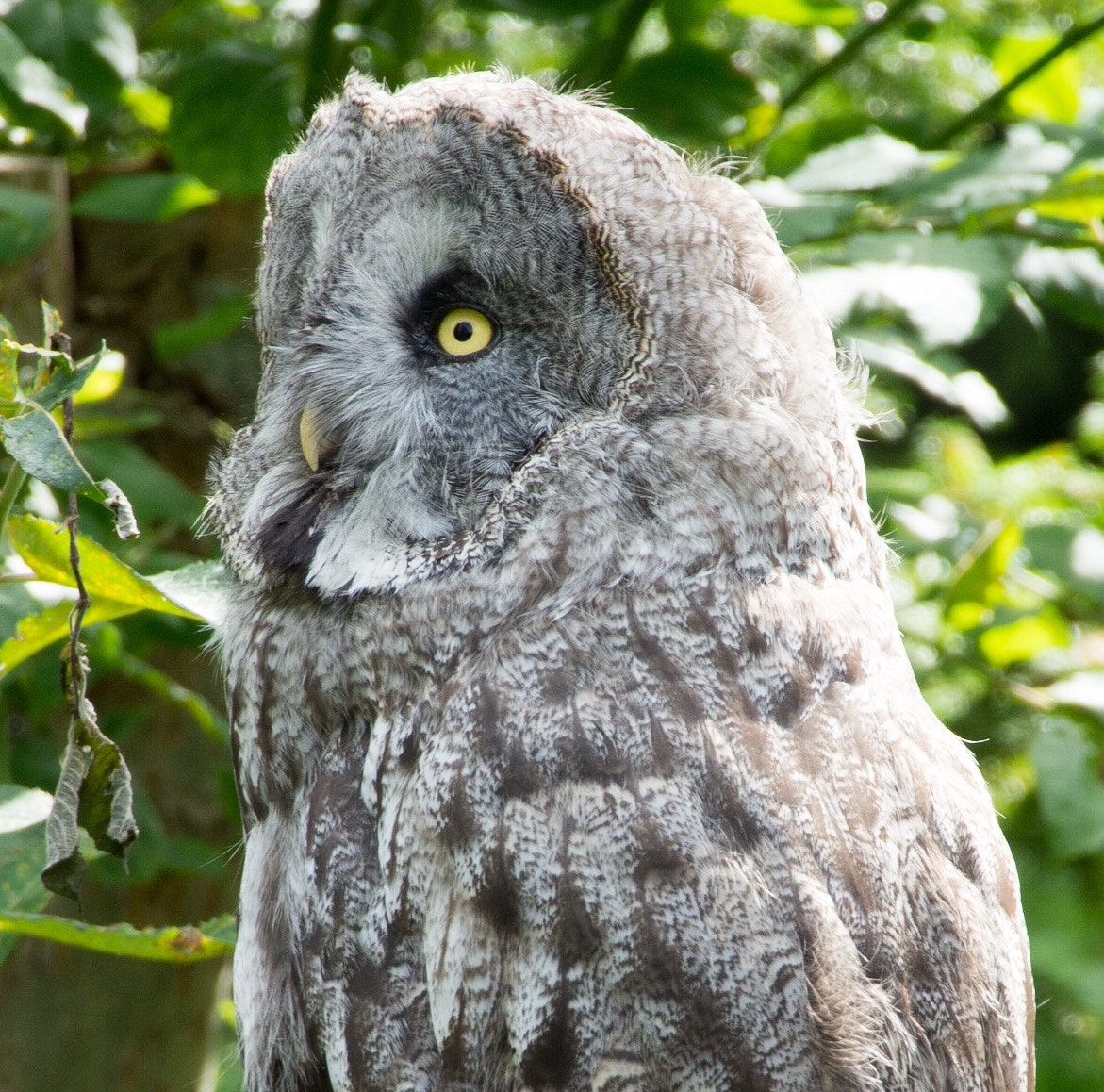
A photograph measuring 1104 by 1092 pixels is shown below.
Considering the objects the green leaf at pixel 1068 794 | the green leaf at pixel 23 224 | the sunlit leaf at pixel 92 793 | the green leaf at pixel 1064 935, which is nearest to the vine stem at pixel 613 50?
the green leaf at pixel 23 224

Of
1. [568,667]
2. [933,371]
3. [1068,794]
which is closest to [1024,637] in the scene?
[1068,794]

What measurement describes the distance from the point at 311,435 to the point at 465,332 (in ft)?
0.66

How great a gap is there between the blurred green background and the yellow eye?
0.39 m

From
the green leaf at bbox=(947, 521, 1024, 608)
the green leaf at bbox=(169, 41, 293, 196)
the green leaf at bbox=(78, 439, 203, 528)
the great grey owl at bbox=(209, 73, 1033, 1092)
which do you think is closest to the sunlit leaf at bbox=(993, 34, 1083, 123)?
the green leaf at bbox=(947, 521, 1024, 608)

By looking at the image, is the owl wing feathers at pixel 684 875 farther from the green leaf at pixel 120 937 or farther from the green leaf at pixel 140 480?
the green leaf at pixel 140 480

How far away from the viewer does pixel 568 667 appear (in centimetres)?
127

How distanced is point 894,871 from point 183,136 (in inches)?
60.5

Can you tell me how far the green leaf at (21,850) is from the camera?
1.22 meters

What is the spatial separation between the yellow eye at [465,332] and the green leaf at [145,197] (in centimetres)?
86

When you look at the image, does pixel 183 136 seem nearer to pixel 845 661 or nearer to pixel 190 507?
pixel 190 507

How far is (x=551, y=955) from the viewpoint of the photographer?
118 centimetres

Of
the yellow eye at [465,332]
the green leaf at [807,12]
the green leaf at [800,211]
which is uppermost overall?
the green leaf at [807,12]

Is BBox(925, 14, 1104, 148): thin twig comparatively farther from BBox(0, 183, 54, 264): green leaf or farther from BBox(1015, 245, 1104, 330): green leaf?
BBox(0, 183, 54, 264): green leaf

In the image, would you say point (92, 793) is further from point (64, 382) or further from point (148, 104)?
point (148, 104)
